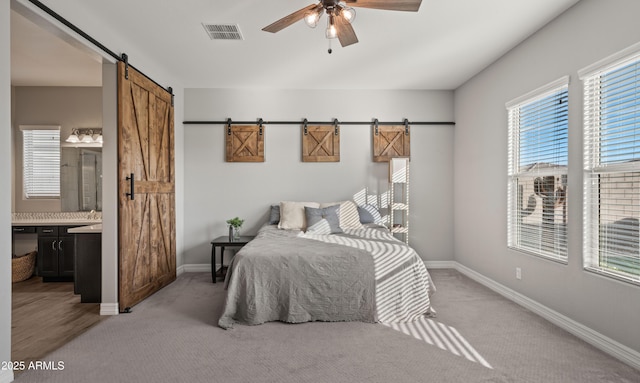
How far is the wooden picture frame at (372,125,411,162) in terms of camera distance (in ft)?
16.5

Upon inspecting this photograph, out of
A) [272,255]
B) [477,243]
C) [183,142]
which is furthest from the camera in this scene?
[183,142]

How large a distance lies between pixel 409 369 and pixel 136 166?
3.47 meters

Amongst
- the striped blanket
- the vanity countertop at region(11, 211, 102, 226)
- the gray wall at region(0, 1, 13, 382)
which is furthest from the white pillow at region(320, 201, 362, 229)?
the vanity countertop at region(11, 211, 102, 226)

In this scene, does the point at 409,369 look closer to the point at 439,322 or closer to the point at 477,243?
the point at 439,322

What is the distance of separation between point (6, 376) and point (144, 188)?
211 centimetres

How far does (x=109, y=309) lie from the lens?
324 cm

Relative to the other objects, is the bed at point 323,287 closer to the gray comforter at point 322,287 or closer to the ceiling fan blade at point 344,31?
the gray comforter at point 322,287

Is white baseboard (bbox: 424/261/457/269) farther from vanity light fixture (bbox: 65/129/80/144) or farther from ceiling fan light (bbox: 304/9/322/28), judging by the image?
vanity light fixture (bbox: 65/129/80/144)

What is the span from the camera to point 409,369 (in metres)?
2.23

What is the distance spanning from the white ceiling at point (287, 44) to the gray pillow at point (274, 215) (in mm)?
1946

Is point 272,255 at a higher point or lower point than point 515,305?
higher

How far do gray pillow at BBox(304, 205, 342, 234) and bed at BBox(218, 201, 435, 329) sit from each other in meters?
0.97

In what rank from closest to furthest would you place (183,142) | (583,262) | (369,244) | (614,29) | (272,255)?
(614,29)
(583,262)
(272,255)
(369,244)
(183,142)

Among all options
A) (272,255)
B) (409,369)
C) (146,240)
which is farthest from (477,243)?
(146,240)
